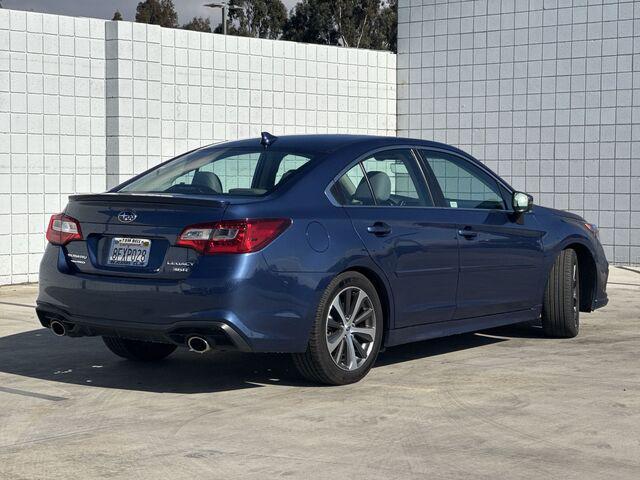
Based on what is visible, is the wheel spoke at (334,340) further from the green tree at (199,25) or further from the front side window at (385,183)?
the green tree at (199,25)

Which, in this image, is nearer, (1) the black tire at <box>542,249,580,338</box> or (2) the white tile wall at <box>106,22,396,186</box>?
(1) the black tire at <box>542,249,580,338</box>

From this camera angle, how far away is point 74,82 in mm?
13320

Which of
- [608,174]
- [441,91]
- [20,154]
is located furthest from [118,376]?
[441,91]

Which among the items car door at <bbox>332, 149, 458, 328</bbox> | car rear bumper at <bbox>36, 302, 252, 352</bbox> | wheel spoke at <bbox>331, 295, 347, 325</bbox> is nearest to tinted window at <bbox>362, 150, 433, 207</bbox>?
car door at <bbox>332, 149, 458, 328</bbox>

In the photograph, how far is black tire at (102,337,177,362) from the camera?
779cm

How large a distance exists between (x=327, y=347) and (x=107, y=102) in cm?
764

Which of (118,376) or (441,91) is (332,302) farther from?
(441,91)

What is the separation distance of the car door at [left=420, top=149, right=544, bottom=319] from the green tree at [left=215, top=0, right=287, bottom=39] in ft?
160

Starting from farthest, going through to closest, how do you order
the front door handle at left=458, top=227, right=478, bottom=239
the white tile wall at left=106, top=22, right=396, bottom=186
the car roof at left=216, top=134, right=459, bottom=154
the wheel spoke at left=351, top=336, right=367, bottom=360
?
the white tile wall at left=106, top=22, right=396, bottom=186
the front door handle at left=458, top=227, right=478, bottom=239
the car roof at left=216, top=134, right=459, bottom=154
the wheel spoke at left=351, top=336, right=367, bottom=360

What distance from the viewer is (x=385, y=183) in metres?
7.42

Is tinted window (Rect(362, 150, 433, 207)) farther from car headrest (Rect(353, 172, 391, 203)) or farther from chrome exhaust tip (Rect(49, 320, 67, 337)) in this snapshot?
chrome exhaust tip (Rect(49, 320, 67, 337))

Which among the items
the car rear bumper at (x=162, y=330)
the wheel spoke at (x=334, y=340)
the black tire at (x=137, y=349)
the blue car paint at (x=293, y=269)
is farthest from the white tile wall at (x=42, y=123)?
the wheel spoke at (x=334, y=340)

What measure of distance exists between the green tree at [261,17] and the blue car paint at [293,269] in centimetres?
4937

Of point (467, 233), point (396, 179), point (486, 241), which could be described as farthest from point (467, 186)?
point (396, 179)
